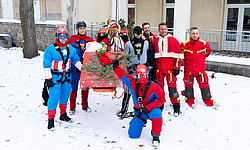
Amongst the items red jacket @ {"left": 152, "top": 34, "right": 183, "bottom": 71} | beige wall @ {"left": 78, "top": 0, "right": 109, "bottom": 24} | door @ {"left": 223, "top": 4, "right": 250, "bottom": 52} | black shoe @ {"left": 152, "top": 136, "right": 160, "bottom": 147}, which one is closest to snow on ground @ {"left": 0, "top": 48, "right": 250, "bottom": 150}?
black shoe @ {"left": 152, "top": 136, "right": 160, "bottom": 147}

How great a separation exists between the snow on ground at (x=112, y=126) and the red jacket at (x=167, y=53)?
1.11 m

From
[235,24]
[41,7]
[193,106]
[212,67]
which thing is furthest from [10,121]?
[41,7]

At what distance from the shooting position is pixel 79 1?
1402 cm

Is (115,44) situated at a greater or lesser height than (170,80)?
greater

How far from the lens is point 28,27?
10.3 metres

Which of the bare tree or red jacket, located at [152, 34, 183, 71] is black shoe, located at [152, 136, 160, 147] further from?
the bare tree

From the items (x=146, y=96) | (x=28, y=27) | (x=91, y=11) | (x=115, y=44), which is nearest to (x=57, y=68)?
(x=115, y=44)

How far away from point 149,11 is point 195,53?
793 centimetres

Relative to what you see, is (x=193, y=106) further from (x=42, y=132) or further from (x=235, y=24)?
(x=235, y=24)

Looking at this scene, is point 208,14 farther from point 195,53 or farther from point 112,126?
point 112,126

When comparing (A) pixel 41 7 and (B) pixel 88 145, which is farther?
(A) pixel 41 7

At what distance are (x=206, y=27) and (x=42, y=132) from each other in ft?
31.0

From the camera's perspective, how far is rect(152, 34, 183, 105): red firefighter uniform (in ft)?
18.1

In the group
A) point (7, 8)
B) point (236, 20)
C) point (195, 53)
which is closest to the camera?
point (195, 53)
